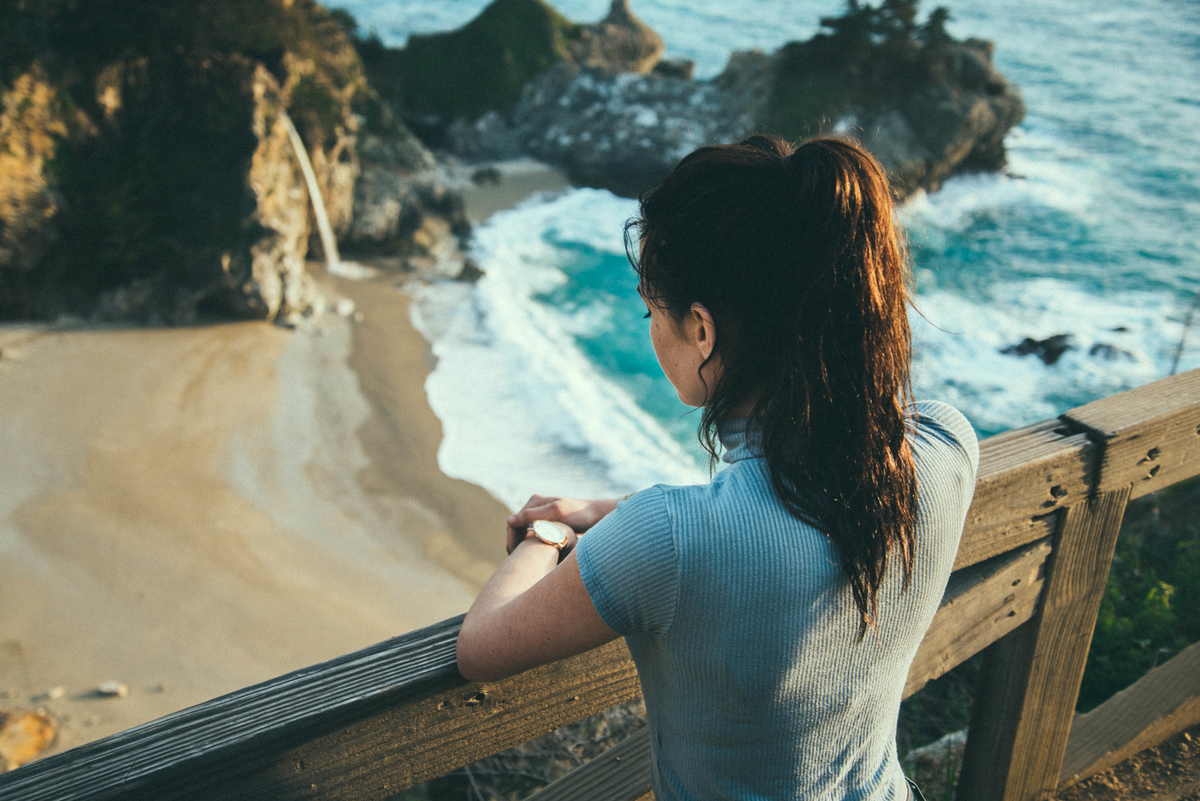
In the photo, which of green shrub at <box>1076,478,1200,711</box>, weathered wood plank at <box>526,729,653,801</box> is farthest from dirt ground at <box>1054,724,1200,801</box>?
weathered wood plank at <box>526,729,653,801</box>

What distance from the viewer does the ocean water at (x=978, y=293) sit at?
30.6ft

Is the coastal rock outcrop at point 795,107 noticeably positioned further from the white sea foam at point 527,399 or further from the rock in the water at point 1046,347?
the rock in the water at point 1046,347

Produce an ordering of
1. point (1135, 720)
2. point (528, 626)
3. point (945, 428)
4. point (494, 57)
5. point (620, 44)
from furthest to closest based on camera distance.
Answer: point (620, 44) < point (494, 57) < point (1135, 720) < point (945, 428) < point (528, 626)

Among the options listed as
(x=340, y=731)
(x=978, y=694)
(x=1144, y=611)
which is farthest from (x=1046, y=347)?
(x=340, y=731)

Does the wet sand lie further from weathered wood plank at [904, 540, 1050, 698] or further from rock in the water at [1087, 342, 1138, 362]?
rock in the water at [1087, 342, 1138, 362]

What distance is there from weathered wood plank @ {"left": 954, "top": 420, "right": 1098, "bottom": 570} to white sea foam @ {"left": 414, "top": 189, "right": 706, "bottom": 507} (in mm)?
6508

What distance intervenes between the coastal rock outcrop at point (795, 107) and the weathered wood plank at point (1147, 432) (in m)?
17.7

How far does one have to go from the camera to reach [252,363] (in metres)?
10.0

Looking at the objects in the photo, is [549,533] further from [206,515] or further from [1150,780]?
[206,515]

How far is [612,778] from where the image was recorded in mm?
1447

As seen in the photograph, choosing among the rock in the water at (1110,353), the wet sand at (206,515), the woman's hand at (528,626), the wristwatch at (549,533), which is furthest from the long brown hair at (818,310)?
the rock in the water at (1110,353)

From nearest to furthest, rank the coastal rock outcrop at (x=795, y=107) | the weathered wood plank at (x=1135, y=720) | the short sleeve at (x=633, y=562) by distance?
the short sleeve at (x=633, y=562) < the weathered wood plank at (x=1135, y=720) < the coastal rock outcrop at (x=795, y=107)

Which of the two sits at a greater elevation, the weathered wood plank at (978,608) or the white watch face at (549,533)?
the white watch face at (549,533)

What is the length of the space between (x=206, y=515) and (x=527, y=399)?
4136mm
